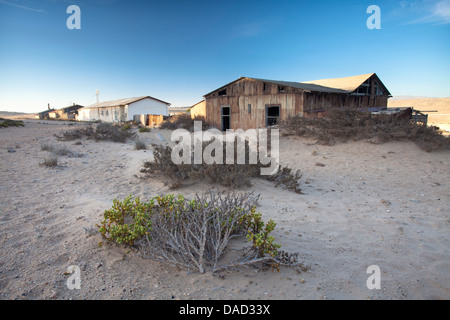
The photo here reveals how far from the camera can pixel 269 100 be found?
17094 millimetres

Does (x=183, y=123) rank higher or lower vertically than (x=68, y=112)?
lower

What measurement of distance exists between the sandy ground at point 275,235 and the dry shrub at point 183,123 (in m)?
12.3

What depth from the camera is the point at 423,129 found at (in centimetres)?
1093

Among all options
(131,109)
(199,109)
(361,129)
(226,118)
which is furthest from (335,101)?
(131,109)

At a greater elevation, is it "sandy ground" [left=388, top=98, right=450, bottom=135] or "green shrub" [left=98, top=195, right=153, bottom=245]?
"sandy ground" [left=388, top=98, right=450, bottom=135]

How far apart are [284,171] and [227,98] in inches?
528

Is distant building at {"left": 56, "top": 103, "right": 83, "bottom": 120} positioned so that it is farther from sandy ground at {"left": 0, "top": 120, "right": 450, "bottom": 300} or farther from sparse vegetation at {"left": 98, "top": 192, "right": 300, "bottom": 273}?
sparse vegetation at {"left": 98, "top": 192, "right": 300, "bottom": 273}

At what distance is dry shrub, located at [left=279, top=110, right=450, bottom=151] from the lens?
10.7 metres

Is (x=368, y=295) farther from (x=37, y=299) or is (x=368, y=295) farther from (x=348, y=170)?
(x=348, y=170)

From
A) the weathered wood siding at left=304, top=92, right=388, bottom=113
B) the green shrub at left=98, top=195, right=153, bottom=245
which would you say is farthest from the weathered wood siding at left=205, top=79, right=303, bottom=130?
the green shrub at left=98, top=195, right=153, bottom=245

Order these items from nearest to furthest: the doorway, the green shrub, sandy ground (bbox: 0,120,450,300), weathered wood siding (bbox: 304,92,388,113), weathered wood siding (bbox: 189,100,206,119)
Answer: sandy ground (bbox: 0,120,450,300)
the green shrub
weathered wood siding (bbox: 304,92,388,113)
the doorway
weathered wood siding (bbox: 189,100,206,119)

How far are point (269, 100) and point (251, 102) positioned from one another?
138 centimetres

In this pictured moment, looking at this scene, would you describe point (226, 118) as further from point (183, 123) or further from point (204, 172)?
point (204, 172)
